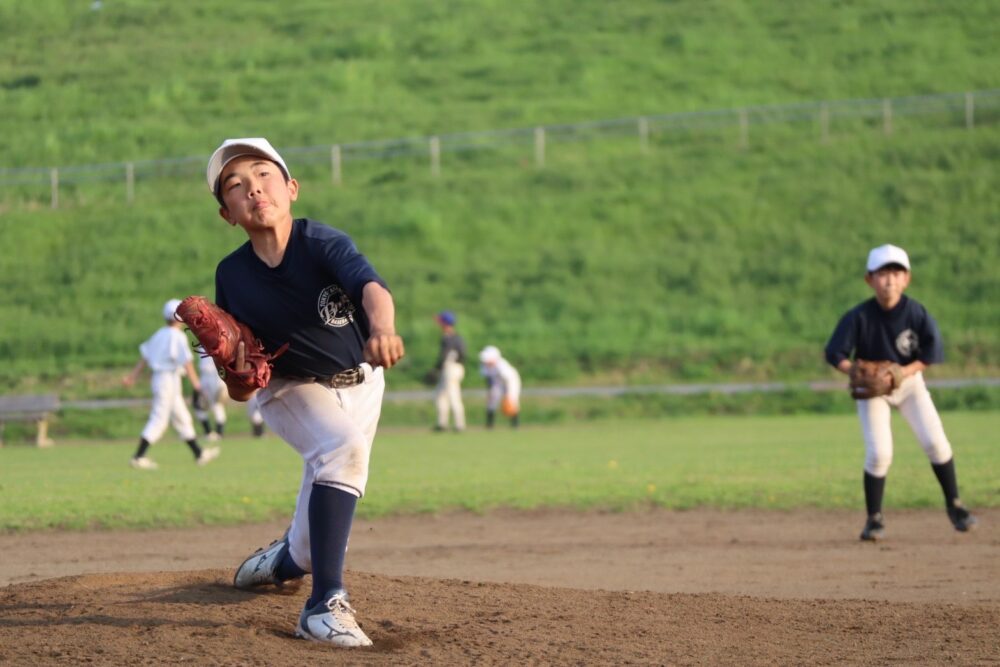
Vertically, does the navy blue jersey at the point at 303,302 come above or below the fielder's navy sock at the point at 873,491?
above

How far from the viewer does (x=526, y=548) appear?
11383 millimetres

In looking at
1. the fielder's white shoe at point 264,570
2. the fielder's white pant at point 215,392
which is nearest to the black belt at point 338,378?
the fielder's white shoe at point 264,570

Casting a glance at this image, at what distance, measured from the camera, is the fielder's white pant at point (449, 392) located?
25.9 m

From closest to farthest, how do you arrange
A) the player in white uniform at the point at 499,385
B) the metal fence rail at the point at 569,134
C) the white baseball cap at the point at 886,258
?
1. the white baseball cap at the point at 886,258
2. the player in white uniform at the point at 499,385
3. the metal fence rail at the point at 569,134

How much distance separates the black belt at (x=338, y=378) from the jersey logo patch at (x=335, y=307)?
0.85 ft

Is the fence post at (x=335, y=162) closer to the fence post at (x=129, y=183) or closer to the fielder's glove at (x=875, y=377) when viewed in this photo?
the fence post at (x=129, y=183)

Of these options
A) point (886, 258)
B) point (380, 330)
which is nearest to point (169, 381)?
point (886, 258)

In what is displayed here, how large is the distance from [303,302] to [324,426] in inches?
22.2

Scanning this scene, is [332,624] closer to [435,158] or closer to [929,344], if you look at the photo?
[929,344]

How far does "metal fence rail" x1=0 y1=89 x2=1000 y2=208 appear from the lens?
45906 millimetres

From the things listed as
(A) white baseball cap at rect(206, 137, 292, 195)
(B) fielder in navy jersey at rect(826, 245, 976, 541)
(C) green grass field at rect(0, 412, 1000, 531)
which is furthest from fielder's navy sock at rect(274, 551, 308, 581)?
(C) green grass field at rect(0, 412, 1000, 531)

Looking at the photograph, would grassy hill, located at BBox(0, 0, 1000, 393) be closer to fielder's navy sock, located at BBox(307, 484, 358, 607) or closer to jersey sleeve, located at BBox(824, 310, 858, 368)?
jersey sleeve, located at BBox(824, 310, 858, 368)

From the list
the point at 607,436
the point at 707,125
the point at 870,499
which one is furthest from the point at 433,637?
the point at 707,125

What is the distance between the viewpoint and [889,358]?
36.0ft
